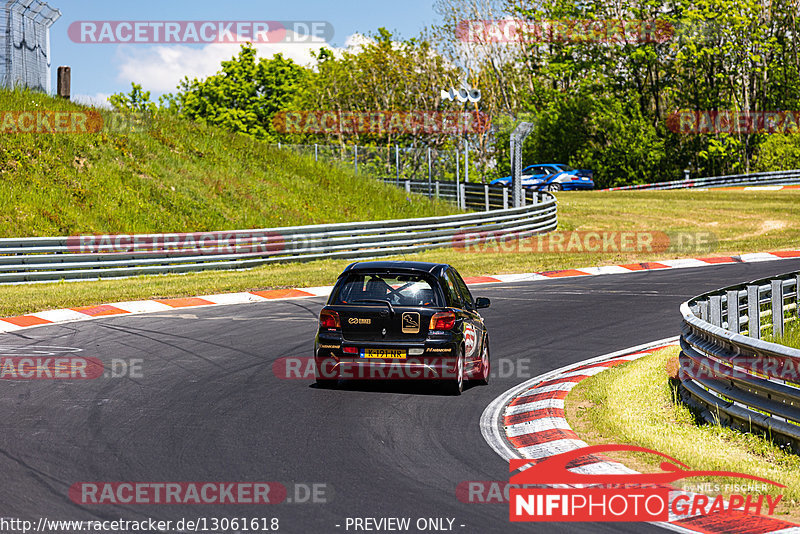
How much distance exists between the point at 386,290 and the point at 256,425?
8.01 feet

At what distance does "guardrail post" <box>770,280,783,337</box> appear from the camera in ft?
41.8

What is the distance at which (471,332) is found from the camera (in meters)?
10.9

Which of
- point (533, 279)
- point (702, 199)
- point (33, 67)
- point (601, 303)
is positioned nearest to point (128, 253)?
point (533, 279)

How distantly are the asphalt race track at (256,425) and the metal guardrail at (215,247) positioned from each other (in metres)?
6.50

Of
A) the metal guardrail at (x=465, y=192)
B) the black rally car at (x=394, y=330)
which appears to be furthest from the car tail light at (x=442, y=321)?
the metal guardrail at (x=465, y=192)

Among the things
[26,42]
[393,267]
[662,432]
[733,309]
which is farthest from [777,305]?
[26,42]

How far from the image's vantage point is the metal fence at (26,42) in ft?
105

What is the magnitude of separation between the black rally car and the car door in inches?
0.6

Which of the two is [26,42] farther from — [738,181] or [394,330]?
[738,181]

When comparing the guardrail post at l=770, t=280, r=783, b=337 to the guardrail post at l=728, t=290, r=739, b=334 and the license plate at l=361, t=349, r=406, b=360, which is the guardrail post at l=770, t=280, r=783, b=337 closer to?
the guardrail post at l=728, t=290, r=739, b=334

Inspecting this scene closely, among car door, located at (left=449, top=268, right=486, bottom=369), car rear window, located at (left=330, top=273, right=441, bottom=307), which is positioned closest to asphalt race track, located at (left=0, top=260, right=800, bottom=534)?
car door, located at (left=449, top=268, right=486, bottom=369)

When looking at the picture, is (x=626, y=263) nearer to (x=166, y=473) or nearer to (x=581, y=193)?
(x=166, y=473)

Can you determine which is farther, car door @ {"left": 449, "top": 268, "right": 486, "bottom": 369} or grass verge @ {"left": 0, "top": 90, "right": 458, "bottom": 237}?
grass verge @ {"left": 0, "top": 90, "right": 458, "bottom": 237}

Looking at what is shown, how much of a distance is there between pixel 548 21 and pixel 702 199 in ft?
78.7
